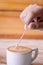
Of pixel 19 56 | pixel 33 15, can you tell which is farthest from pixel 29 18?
pixel 19 56

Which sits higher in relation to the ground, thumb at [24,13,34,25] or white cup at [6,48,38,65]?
thumb at [24,13,34,25]

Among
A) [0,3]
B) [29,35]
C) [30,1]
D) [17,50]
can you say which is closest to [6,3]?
[0,3]

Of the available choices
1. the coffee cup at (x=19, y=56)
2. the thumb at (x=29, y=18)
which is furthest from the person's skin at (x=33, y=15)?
the coffee cup at (x=19, y=56)

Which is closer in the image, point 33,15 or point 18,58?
point 18,58

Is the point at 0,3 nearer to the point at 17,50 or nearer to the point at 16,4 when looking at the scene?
the point at 16,4

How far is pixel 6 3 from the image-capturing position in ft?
5.23

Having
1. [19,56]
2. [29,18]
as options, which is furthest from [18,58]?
[29,18]

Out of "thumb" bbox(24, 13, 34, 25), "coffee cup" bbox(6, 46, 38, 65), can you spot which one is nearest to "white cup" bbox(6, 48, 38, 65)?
"coffee cup" bbox(6, 46, 38, 65)

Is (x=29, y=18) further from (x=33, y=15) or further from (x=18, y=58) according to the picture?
(x=18, y=58)

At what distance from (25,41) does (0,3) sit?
0.95 meters

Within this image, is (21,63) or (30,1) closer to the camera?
(21,63)

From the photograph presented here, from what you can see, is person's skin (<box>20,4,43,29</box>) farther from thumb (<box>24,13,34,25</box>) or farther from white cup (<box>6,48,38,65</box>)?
white cup (<box>6,48,38,65</box>)

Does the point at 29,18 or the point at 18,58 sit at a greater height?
the point at 29,18

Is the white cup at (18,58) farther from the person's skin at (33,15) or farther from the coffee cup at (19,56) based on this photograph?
the person's skin at (33,15)
